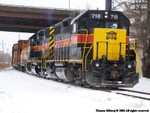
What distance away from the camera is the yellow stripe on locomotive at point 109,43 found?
55.0 ft

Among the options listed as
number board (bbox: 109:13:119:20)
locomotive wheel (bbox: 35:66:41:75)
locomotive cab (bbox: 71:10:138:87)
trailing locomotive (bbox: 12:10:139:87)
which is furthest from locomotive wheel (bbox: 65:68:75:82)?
locomotive wheel (bbox: 35:66:41:75)

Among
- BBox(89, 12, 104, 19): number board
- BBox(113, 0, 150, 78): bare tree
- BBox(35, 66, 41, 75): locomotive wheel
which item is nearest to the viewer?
BBox(89, 12, 104, 19): number board

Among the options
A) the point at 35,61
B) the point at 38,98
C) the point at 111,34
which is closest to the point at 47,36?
the point at 35,61

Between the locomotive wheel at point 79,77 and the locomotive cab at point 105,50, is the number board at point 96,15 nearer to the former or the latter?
the locomotive cab at point 105,50

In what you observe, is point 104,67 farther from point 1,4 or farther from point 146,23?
point 1,4

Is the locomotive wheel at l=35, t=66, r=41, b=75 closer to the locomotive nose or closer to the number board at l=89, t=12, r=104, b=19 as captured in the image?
the number board at l=89, t=12, r=104, b=19

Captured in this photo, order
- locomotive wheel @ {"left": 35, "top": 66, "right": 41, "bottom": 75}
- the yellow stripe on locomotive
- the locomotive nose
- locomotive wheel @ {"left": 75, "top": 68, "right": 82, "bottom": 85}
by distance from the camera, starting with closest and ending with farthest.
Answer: the locomotive nose → the yellow stripe on locomotive → locomotive wheel @ {"left": 75, "top": 68, "right": 82, "bottom": 85} → locomotive wheel @ {"left": 35, "top": 66, "right": 41, "bottom": 75}

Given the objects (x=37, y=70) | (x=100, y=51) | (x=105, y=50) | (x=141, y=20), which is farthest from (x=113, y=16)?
(x=37, y=70)

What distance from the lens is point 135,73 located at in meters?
16.8

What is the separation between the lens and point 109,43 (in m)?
16.9

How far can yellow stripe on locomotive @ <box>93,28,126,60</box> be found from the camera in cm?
1677

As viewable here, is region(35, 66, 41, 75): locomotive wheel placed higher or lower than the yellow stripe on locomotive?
lower

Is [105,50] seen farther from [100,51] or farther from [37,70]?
[37,70]

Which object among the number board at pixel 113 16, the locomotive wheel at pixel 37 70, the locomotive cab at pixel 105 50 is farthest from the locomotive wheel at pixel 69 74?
the locomotive wheel at pixel 37 70
